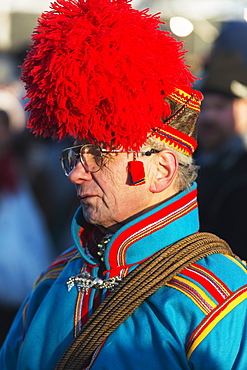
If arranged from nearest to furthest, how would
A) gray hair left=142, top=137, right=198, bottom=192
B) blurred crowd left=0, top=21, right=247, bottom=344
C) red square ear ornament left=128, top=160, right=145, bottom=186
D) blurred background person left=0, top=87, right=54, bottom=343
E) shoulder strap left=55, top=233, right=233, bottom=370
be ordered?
shoulder strap left=55, top=233, right=233, bottom=370 → red square ear ornament left=128, top=160, right=145, bottom=186 → gray hair left=142, top=137, right=198, bottom=192 → blurred crowd left=0, top=21, right=247, bottom=344 → blurred background person left=0, top=87, right=54, bottom=343

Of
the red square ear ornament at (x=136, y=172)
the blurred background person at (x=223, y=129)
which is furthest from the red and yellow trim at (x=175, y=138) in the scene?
the blurred background person at (x=223, y=129)

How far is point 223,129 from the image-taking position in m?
4.04

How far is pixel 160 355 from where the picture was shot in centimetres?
209

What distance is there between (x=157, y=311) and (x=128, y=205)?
1.35 ft

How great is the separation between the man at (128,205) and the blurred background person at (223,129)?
113 cm

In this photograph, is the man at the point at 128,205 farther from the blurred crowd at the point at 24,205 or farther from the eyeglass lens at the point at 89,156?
the blurred crowd at the point at 24,205

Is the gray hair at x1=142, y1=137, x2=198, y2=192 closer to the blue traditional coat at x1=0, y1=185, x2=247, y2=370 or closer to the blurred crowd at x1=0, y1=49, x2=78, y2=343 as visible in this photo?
the blue traditional coat at x1=0, y1=185, x2=247, y2=370

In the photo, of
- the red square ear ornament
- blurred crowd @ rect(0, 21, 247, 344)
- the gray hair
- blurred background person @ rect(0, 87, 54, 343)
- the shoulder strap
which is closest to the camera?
the shoulder strap

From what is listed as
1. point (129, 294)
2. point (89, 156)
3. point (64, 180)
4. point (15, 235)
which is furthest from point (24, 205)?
point (129, 294)

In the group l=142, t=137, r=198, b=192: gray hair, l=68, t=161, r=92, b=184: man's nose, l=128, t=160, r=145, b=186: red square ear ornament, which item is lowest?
l=142, t=137, r=198, b=192: gray hair

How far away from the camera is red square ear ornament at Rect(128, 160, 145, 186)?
229 cm

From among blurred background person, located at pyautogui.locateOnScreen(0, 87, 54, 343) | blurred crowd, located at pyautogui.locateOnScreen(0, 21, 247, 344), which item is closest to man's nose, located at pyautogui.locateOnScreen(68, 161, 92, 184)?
blurred crowd, located at pyautogui.locateOnScreen(0, 21, 247, 344)

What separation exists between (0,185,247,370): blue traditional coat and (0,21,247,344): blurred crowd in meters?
1.02

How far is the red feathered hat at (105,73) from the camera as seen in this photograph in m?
2.13
